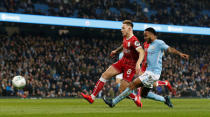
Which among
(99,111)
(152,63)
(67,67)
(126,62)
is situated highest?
(152,63)

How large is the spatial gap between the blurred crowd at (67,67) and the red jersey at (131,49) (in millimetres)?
14342

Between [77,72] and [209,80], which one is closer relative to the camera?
[77,72]

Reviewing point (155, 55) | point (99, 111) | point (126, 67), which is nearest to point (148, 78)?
point (155, 55)

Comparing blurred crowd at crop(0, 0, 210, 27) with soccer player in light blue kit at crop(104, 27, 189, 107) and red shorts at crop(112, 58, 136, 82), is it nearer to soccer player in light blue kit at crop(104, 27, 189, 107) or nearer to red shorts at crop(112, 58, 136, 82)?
red shorts at crop(112, 58, 136, 82)

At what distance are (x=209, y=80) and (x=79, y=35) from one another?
37.9ft

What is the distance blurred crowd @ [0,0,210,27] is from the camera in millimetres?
28666

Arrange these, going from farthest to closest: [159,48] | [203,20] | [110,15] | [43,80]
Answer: [203,20] → [110,15] → [43,80] → [159,48]

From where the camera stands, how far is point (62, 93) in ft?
86.1

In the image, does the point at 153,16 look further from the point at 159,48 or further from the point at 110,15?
the point at 159,48

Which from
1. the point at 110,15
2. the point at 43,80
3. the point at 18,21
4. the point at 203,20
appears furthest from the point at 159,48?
the point at 203,20

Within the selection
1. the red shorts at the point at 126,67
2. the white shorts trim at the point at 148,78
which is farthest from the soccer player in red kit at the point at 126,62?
the white shorts trim at the point at 148,78

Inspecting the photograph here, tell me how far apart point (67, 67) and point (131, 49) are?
18005 millimetres

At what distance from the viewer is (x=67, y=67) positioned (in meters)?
28.3

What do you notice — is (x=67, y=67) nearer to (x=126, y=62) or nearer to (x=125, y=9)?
(x=125, y=9)
